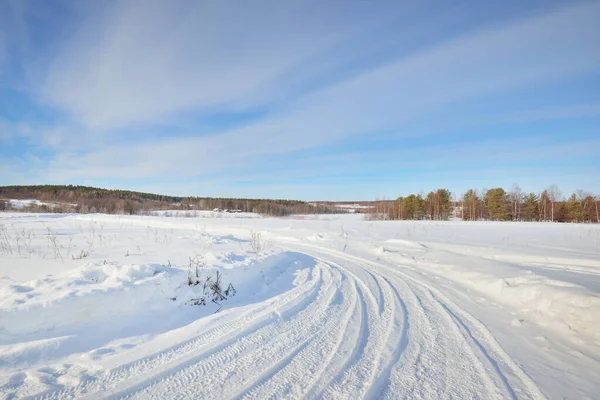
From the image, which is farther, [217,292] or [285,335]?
[217,292]

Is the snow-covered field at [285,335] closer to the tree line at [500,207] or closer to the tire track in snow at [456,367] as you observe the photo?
the tire track in snow at [456,367]

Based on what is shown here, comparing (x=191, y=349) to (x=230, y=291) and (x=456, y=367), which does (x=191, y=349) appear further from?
(x=456, y=367)

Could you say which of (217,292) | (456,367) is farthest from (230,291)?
(456,367)

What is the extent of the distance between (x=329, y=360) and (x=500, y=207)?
53997 mm

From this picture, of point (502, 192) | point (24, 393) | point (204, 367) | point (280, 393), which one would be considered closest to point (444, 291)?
point (280, 393)

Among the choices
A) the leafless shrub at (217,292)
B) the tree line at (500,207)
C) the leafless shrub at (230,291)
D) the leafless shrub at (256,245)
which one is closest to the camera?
the leafless shrub at (217,292)

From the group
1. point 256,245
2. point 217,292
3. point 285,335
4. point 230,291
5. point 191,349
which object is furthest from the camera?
point 256,245

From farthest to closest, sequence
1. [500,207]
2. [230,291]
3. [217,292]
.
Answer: [500,207], [230,291], [217,292]

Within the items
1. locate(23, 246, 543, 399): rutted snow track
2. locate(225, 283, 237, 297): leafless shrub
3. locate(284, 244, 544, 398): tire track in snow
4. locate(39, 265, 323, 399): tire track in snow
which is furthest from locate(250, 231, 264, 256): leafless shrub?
locate(284, 244, 544, 398): tire track in snow

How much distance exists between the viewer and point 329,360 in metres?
2.74

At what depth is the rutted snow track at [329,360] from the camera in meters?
2.27

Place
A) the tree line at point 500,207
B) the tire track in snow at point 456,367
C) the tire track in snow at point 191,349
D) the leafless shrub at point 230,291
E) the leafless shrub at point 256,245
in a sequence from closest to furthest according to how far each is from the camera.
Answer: the tire track in snow at point 191,349, the tire track in snow at point 456,367, the leafless shrub at point 230,291, the leafless shrub at point 256,245, the tree line at point 500,207

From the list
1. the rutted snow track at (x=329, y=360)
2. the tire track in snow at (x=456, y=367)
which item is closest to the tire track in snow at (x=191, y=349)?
the rutted snow track at (x=329, y=360)

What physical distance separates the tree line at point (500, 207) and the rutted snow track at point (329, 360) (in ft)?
171
